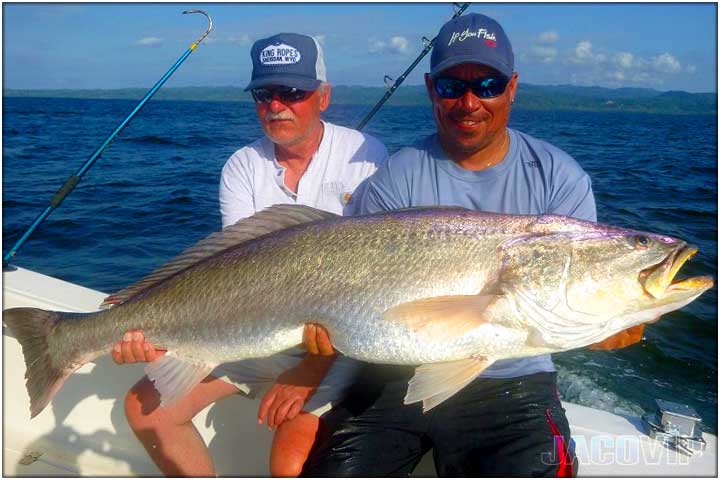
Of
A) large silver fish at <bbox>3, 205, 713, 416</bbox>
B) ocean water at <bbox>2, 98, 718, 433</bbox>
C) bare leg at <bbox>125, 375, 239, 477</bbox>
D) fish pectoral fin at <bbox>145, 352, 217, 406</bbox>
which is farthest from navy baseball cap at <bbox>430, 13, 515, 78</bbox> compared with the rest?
ocean water at <bbox>2, 98, 718, 433</bbox>

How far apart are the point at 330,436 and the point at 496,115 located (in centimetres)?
176

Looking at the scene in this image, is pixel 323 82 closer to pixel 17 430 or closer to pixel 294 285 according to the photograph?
pixel 294 285

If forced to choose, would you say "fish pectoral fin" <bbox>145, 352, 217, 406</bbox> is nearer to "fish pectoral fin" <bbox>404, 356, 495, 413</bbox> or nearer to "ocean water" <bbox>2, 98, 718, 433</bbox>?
"fish pectoral fin" <bbox>404, 356, 495, 413</bbox>

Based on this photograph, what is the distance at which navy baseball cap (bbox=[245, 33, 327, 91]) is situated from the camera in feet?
11.2

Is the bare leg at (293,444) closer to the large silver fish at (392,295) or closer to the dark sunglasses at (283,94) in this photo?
the large silver fish at (392,295)

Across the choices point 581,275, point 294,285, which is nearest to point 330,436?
point 294,285

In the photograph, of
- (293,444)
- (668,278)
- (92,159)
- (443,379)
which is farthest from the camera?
(92,159)

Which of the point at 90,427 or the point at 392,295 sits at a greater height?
the point at 392,295

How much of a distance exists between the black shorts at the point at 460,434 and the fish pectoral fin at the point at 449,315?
672 mm

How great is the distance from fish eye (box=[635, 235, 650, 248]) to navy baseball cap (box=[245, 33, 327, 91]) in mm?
2034

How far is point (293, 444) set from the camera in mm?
2895

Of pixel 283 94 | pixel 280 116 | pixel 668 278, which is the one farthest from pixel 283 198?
pixel 668 278

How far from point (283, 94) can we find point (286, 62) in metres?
0.19

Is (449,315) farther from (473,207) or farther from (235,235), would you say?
(235,235)
